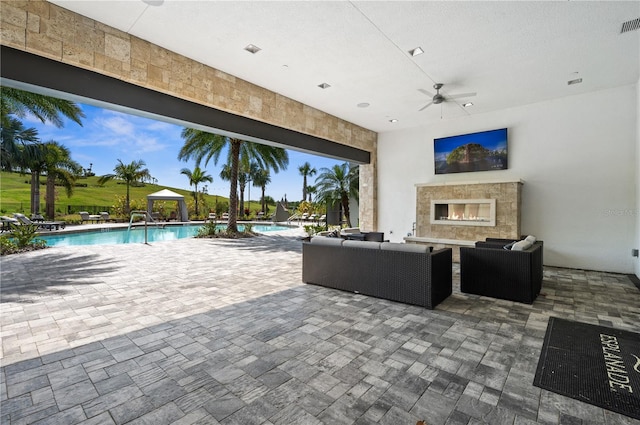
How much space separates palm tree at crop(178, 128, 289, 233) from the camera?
1077cm

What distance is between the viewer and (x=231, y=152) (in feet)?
35.8

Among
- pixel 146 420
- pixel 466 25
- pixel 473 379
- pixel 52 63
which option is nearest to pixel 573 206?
pixel 466 25

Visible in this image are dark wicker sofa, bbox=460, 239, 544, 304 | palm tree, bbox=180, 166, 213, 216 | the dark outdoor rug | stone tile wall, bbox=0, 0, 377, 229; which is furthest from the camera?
palm tree, bbox=180, 166, 213, 216

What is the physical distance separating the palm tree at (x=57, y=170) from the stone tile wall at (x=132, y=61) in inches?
562

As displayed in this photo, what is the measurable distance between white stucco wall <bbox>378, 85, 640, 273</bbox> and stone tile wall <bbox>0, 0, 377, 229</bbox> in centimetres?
503

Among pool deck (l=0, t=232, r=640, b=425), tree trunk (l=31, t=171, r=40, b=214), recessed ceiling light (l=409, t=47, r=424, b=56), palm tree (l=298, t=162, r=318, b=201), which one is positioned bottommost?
pool deck (l=0, t=232, r=640, b=425)

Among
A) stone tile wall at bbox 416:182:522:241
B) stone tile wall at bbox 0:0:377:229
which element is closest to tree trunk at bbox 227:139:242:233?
stone tile wall at bbox 0:0:377:229

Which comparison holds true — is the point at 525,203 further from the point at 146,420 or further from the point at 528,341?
the point at 146,420

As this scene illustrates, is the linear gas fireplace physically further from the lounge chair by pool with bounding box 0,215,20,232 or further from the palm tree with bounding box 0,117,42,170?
the palm tree with bounding box 0,117,42,170

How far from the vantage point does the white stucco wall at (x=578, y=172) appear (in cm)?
574

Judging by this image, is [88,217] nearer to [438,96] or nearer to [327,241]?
[327,241]

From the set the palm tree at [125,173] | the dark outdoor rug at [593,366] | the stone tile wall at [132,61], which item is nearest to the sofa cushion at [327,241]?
the dark outdoor rug at [593,366]

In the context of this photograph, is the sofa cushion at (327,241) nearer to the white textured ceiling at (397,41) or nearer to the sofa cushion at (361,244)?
the sofa cushion at (361,244)

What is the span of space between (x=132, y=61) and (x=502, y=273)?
5.93 m
